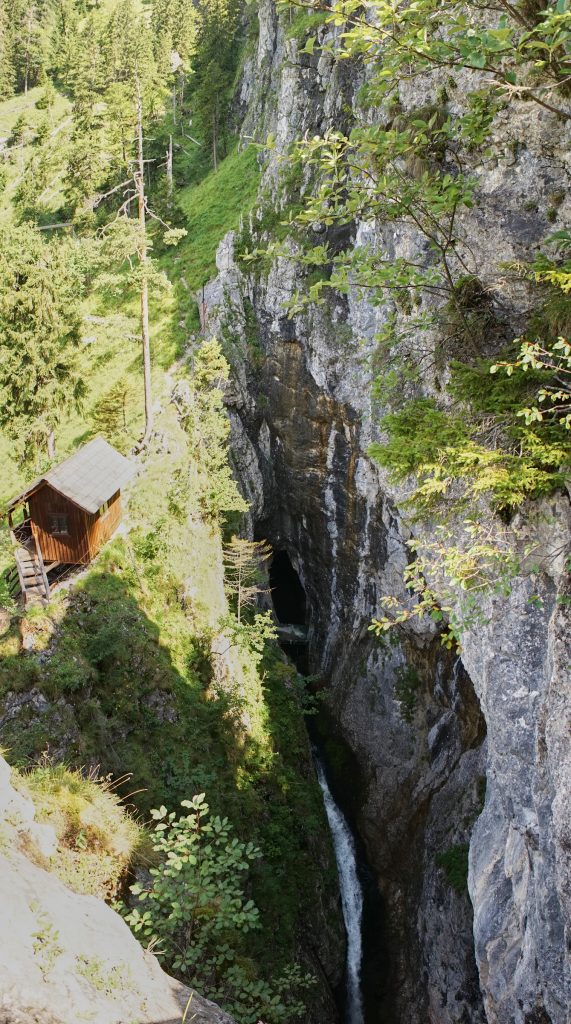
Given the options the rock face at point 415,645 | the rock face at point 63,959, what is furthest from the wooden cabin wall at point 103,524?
the rock face at point 63,959

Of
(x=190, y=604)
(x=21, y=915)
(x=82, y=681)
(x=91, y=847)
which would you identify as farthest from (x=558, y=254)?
(x=190, y=604)

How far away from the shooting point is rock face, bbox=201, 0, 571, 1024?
808 centimetres

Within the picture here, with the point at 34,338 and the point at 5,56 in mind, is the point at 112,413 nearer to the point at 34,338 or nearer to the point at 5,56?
the point at 34,338

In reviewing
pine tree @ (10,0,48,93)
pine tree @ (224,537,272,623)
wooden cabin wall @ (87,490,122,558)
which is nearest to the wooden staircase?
wooden cabin wall @ (87,490,122,558)

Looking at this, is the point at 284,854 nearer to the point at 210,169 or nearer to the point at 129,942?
the point at 129,942

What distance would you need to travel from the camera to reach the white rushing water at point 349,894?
1891 centimetres

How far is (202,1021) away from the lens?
22.9 feet

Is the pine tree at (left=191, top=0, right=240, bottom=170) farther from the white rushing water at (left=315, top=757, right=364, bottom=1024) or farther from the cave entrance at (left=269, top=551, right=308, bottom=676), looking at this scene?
the white rushing water at (left=315, top=757, right=364, bottom=1024)

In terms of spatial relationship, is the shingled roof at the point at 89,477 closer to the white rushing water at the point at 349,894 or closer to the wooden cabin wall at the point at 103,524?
the wooden cabin wall at the point at 103,524

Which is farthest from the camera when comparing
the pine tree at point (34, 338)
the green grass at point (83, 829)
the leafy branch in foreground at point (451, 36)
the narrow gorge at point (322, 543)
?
the pine tree at point (34, 338)

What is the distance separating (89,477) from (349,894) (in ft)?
55.6

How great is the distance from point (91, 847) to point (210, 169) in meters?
44.4

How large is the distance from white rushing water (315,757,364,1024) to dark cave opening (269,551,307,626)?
8792 mm

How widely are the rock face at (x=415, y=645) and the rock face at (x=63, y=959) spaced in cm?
492
